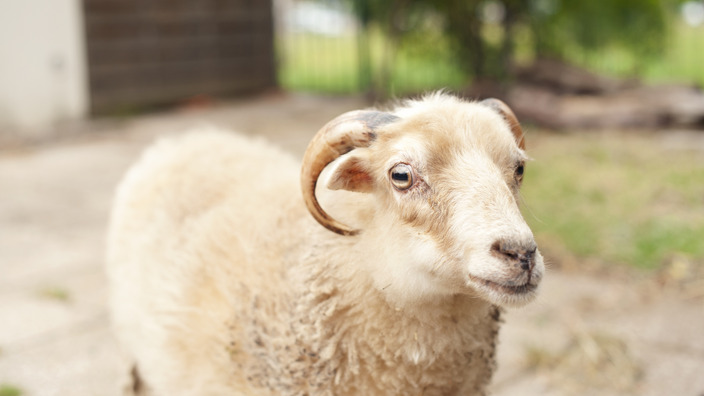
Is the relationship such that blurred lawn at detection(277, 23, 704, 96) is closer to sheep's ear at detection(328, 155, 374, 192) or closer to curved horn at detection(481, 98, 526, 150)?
curved horn at detection(481, 98, 526, 150)

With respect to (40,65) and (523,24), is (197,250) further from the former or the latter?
(523,24)

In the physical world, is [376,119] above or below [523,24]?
below

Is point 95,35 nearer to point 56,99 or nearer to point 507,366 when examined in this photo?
point 56,99

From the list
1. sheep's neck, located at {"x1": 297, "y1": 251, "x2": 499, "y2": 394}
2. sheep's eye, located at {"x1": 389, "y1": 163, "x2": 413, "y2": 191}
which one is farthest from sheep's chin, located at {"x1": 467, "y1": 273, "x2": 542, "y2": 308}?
sheep's eye, located at {"x1": 389, "y1": 163, "x2": 413, "y2": 191}

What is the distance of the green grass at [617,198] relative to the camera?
5406 mm

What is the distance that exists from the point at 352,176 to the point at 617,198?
479 centimetres

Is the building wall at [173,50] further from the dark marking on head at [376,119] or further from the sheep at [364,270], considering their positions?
the dark marking on head at [376,119]

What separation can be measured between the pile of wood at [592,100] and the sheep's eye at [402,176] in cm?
726

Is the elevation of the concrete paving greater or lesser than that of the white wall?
lesser

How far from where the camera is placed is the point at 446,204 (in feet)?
7.35

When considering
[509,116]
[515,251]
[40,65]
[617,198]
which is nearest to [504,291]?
[515,251]

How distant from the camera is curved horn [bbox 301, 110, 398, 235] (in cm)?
239

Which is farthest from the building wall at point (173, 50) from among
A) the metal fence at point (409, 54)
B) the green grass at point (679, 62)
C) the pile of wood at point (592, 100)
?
the green grass at point (679, 62)

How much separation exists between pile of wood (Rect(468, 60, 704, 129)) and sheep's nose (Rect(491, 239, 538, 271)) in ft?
24.5
